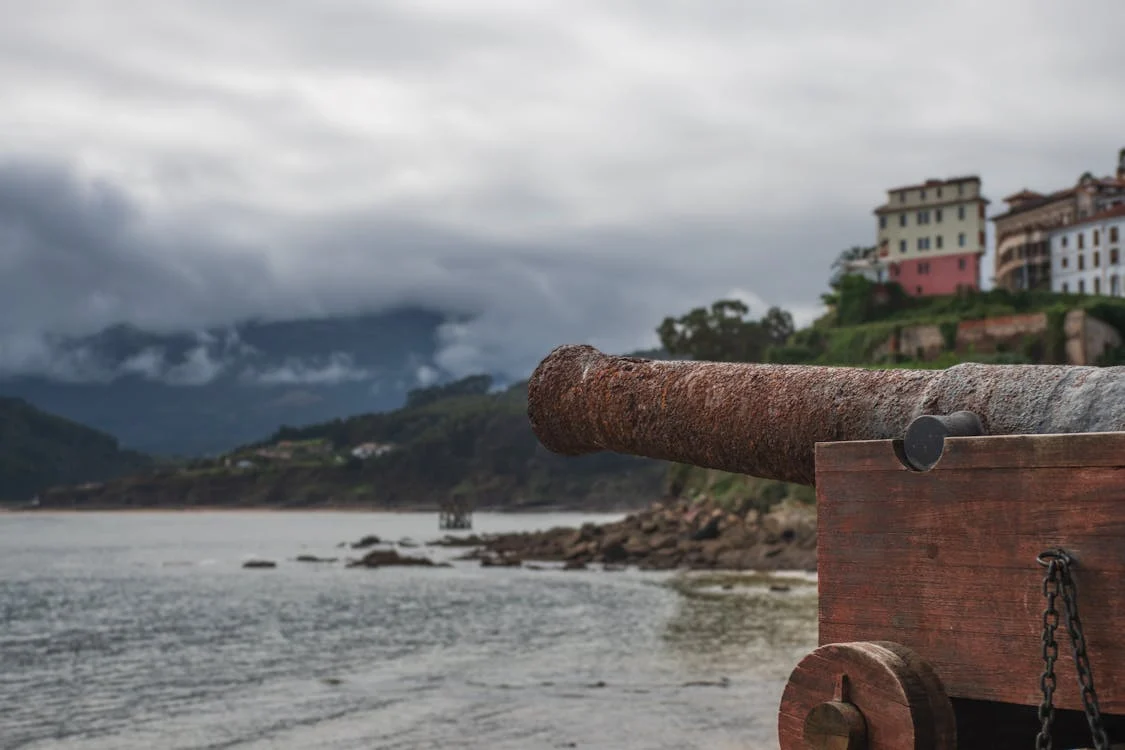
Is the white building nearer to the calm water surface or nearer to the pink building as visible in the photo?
the pink building

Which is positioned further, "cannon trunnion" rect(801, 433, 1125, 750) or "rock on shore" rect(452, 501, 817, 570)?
"rock on shore" rect(452, 501, 817, 570)

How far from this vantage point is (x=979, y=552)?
307cm

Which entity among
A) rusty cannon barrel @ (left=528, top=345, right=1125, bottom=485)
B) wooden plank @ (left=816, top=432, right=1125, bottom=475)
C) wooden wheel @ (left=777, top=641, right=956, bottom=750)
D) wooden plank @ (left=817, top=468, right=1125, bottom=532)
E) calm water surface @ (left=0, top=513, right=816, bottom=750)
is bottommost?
calm water surface @ (left=0, top=513, right=816, bottom=750)

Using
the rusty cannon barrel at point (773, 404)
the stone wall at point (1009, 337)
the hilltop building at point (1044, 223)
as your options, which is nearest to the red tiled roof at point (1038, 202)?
the hilltop building at point (1044, 223)

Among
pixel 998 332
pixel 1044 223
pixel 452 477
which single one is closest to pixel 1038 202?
pixel 1044 223

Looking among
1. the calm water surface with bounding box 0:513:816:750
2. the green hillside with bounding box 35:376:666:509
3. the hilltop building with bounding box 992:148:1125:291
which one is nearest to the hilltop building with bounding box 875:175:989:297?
the hilltop building with bounding box 992:148:1125:291

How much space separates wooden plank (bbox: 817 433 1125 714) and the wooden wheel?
0.09m

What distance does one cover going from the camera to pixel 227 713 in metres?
19.7

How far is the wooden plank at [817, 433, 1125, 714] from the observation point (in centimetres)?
286

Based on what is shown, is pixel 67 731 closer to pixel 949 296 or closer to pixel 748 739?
pixel 748 739

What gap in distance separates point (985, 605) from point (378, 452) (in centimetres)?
19620

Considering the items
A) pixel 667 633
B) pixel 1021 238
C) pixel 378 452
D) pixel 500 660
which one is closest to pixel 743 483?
pixel 1021 238

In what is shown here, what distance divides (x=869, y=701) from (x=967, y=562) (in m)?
0.44

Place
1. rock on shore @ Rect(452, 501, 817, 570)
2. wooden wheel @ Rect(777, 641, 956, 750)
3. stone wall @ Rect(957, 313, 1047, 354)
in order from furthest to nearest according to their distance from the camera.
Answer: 1. stone wall @ Rect(957, 313, 1047, 354)
2. rock on shore @ Rect(452, 501, 817, 570)
3. wooden wheel @ Rect(777, 641, 956, 750)
